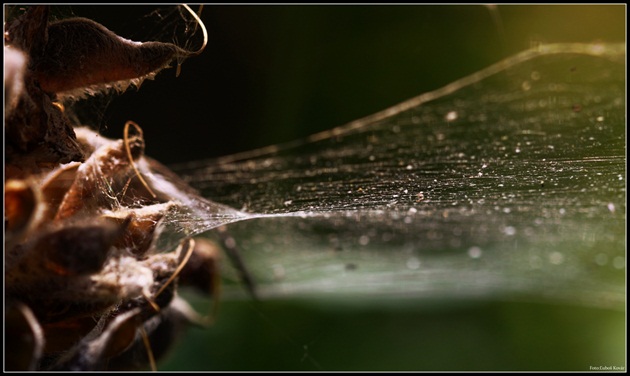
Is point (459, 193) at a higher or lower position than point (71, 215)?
higher

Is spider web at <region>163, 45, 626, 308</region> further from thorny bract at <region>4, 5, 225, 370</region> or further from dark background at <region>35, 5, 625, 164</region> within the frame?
thorny bract at <region>4, 5, 225, 370</region>

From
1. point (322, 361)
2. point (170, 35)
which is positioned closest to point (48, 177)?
point (170, 35)

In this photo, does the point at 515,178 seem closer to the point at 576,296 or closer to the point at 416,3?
the point at 416,3

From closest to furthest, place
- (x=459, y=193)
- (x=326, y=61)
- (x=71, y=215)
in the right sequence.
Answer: (x=71, y=215) → (x=459, y=193) → (x=326, y=61)

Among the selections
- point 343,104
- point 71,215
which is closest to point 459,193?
point 343,104

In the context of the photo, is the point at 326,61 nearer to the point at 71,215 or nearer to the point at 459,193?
the point at 459,193

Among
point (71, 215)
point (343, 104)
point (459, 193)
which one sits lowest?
point (71, 215)

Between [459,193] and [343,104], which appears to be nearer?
[459,193]
